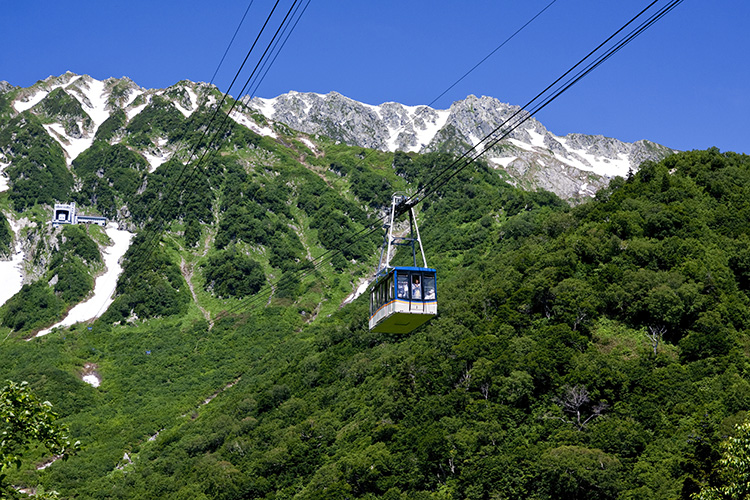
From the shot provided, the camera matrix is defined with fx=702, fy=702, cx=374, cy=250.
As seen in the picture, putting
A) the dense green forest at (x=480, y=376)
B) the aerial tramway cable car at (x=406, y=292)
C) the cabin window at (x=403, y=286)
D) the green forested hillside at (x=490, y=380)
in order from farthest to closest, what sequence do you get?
the green forested hillside at (x=490, y=380), the dense green forest at (x=480, y=376), the cabin window at (x=403, y=286), the aerial tramway cable car at (x=406, y=292)

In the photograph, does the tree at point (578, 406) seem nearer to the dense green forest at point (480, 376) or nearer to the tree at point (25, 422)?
the dense green forest at point (480, 376)

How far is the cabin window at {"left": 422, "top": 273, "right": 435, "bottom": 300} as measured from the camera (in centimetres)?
3650

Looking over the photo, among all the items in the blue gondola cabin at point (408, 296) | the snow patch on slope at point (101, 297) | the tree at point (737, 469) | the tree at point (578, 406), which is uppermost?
the snow patch on slope at point (101, 297)

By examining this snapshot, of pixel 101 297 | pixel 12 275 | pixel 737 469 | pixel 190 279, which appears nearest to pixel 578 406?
pixel 737 469

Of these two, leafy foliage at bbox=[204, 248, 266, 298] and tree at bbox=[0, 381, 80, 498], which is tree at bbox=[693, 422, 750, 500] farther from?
leafy foliage at bbox=[204, 248, 266, 298]

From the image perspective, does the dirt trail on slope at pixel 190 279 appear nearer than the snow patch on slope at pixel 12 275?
Yes

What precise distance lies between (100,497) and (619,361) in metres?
68.6

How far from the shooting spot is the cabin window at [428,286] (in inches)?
1437

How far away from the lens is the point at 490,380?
76.3m

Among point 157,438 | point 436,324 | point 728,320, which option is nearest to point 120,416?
point 157,438

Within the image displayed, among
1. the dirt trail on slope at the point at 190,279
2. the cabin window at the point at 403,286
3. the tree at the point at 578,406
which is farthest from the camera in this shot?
the dirt trail on slope at the point at 190,279

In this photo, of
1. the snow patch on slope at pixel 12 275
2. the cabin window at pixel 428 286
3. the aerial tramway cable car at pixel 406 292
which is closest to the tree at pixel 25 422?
the aerial tramway cable car at pixel 406 292

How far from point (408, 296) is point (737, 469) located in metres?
19.1

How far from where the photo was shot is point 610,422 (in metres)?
64.2
